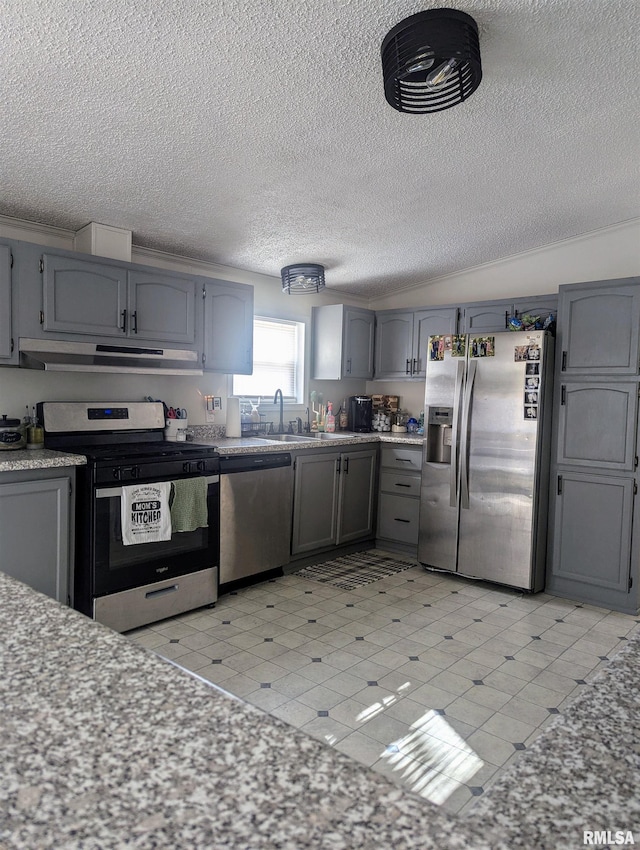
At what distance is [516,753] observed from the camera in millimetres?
2182

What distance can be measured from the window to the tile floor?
1636mm

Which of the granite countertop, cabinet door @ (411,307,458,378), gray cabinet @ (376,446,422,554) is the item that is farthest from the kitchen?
gray cabinet @ (376,446,422,554)

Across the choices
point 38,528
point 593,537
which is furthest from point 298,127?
point 593,537

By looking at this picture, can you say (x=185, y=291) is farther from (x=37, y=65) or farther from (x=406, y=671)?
(x=406, y=671)

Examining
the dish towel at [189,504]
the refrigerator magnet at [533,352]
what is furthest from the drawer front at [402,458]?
the dish towel at [189,504]

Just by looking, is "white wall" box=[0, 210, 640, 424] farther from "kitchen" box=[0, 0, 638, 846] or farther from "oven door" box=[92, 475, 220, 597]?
"oven door" box=[92, 475, 220, 597]

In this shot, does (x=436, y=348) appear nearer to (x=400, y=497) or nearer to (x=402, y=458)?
(x=402, y=458)

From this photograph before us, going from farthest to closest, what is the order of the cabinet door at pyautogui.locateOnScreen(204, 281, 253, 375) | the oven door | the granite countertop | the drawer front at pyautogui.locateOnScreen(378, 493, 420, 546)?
the drawer front at pyautogui.locateOnScreen(378, 493, 420, 546) → the cabinet door at pyautogui.locateOnScreen(204, 281, 253, 375) → the oven door → the granite countertop

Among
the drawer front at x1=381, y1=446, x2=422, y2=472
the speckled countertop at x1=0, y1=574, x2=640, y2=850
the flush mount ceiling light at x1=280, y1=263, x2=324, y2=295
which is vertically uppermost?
the flush mount ceiling light at x1=280, y1=263, x2=324, y2=295

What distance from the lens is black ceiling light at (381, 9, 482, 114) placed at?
1938 mm

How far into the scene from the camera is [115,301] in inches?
140

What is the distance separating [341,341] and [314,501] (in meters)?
1.53

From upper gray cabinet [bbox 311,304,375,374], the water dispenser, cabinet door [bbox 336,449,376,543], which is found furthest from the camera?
upper gray cabinet [bbox 311,304,375,374]

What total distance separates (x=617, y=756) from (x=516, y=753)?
5.77ft
